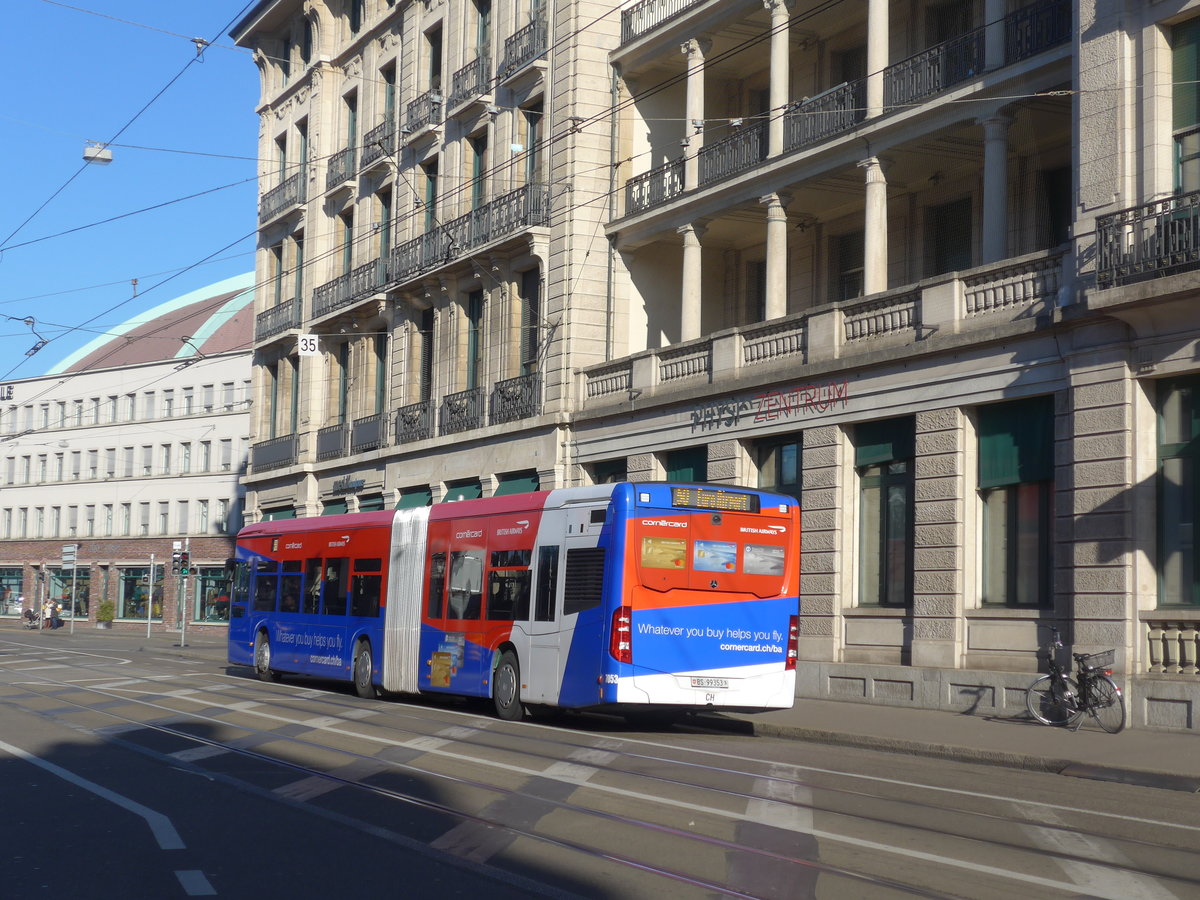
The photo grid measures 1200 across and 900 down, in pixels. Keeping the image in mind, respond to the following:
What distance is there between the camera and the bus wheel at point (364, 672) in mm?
24969

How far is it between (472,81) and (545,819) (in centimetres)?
3028

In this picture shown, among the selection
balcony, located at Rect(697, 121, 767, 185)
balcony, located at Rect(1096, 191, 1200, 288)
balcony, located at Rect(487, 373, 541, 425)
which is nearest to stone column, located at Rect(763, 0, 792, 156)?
balcony, located at Rect(697, 121, 767, 185)

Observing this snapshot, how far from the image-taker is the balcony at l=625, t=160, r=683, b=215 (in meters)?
30.9

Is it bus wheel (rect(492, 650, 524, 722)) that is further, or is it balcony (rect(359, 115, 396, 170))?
balcony (rect(359, 115, 396, 170))

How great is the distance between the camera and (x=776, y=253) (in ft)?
89.4

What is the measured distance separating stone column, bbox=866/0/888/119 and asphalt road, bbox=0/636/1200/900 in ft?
39.1

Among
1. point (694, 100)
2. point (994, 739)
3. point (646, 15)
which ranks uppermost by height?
point (646, 15)

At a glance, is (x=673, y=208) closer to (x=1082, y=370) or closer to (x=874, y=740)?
(x=1082, y=370)

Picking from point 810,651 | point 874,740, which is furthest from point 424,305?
point 874,740

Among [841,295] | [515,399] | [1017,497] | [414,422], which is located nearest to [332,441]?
[414,422]

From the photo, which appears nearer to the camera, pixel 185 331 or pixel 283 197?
pixel 283 197

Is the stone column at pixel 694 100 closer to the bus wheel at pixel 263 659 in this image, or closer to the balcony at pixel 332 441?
the bus wheel at pixel 263 659

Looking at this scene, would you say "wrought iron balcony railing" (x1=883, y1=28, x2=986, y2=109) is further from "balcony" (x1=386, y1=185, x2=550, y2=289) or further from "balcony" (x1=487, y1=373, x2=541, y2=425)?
"balcony" (x1=487, y1=373, x2=541, y2=425)

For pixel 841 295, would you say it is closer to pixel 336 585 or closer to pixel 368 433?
pixel 336 585
